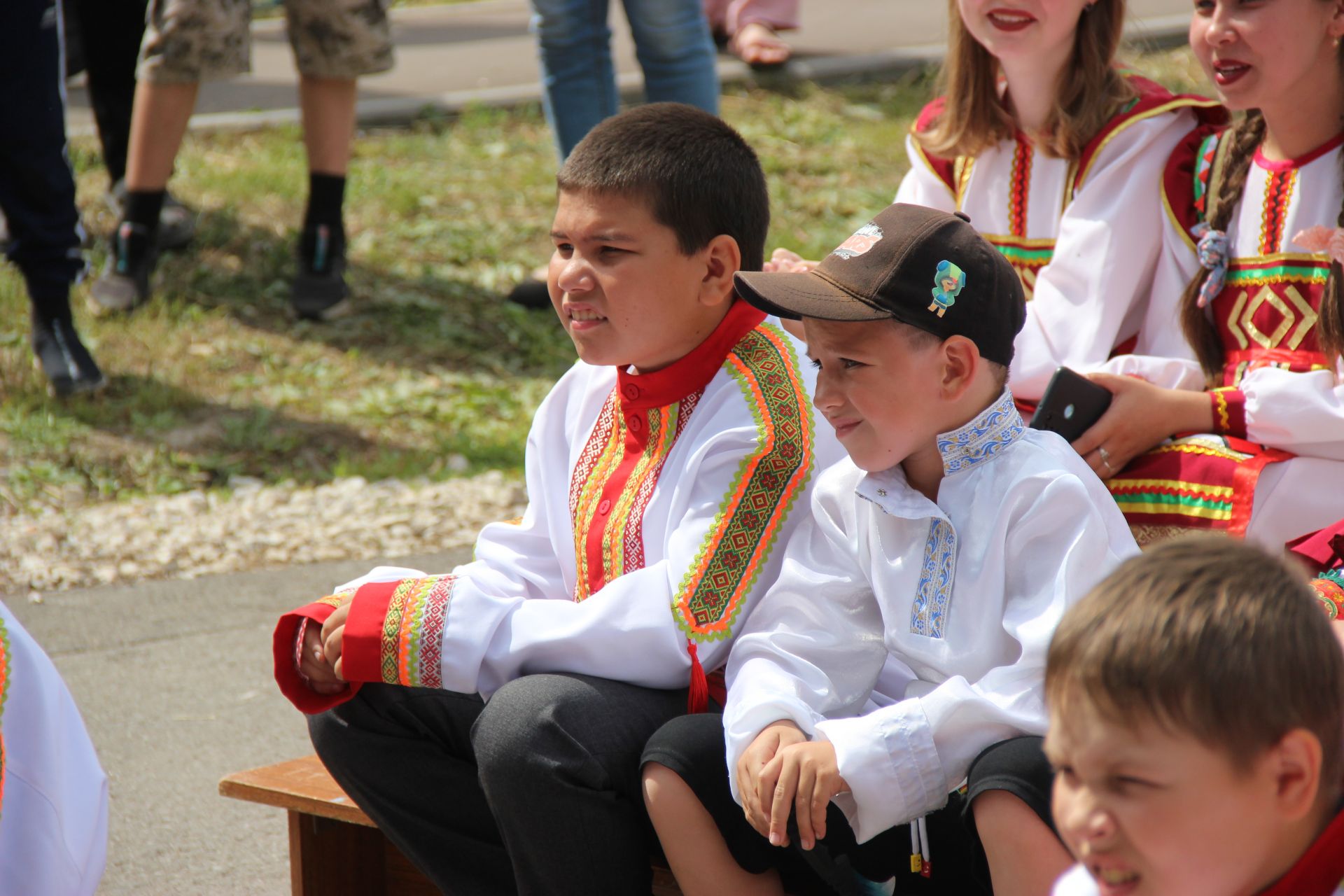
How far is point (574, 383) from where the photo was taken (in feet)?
7.62

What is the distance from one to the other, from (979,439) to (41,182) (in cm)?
320

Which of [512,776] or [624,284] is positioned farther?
[624,284]

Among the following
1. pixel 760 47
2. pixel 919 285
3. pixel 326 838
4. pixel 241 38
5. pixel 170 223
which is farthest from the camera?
pixel 760 47

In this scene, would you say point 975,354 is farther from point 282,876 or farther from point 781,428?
point 282,876

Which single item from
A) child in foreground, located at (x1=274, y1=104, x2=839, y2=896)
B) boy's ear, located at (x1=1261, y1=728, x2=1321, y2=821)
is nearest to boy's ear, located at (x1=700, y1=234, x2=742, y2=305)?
child in foreground, located at (x1=274, y1=104, x2=839, y2=896)

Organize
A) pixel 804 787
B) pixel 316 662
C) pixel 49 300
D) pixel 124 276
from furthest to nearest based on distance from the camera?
pixel 124 276 → pixel 49 300 → pixel 316 662 → pixel 804 787

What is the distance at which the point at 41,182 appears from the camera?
163 inches

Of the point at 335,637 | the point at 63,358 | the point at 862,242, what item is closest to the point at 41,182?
the point at 63,358

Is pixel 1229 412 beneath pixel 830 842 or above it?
above

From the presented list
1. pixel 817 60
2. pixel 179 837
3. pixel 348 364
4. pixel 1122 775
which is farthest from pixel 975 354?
pixel 817 60

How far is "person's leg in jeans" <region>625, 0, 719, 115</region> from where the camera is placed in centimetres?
411

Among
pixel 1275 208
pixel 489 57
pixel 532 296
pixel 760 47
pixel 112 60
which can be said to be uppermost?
pixel 1275 208

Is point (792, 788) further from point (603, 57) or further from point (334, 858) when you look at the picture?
point (603, 57)

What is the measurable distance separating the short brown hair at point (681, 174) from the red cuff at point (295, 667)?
684 millimetres
